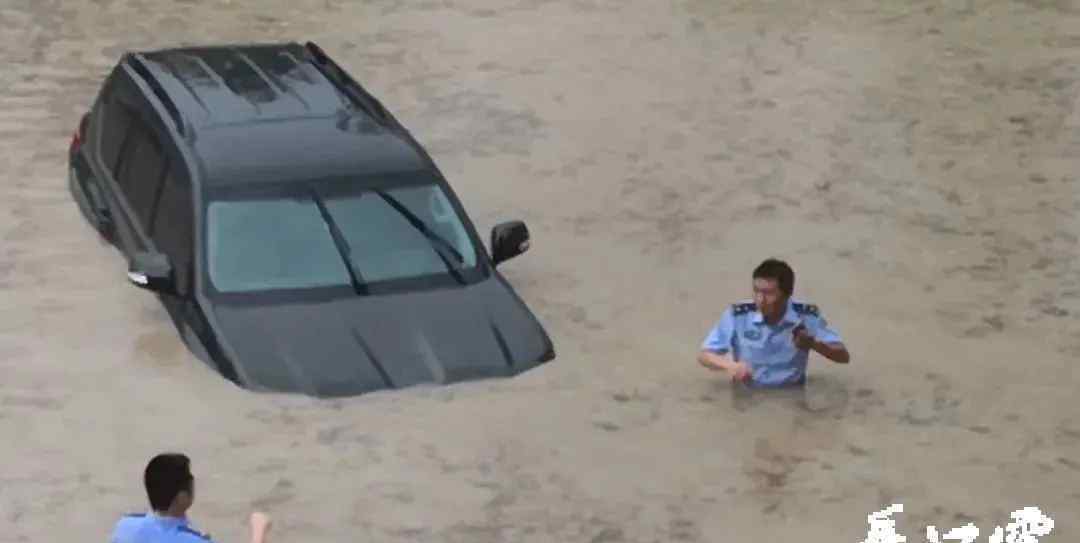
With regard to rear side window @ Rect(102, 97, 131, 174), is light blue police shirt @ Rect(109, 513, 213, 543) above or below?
above

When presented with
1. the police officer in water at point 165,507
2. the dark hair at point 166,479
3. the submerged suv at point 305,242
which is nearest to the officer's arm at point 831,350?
the submerged suv at point 305,242

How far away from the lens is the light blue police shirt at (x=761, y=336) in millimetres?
10852

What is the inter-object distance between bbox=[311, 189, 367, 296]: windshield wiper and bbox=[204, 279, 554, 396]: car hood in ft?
0.28

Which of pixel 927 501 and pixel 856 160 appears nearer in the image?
pixel 927 501

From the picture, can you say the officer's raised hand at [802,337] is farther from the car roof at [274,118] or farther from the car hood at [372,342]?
the car roof at [274,118]

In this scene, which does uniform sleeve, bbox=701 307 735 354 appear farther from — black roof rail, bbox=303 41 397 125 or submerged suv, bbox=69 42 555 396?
black roof rail, bbox=303 41 397 125

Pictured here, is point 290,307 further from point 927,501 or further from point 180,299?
point 927,501

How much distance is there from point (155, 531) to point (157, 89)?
19.8ft

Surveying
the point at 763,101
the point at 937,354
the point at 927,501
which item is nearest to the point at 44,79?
the point at 763,101

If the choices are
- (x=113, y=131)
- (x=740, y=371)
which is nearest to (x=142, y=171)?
(x=113, y=131)

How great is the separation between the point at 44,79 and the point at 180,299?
7537 millimetres

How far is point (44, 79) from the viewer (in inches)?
715

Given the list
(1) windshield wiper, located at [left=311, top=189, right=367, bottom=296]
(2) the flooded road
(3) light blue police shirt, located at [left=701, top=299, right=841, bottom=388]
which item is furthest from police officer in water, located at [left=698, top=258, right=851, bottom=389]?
(1) windshield wiper, located at [left=311, top=189, right=367, bottom=296]

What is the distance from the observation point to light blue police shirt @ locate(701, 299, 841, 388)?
10.9 m
